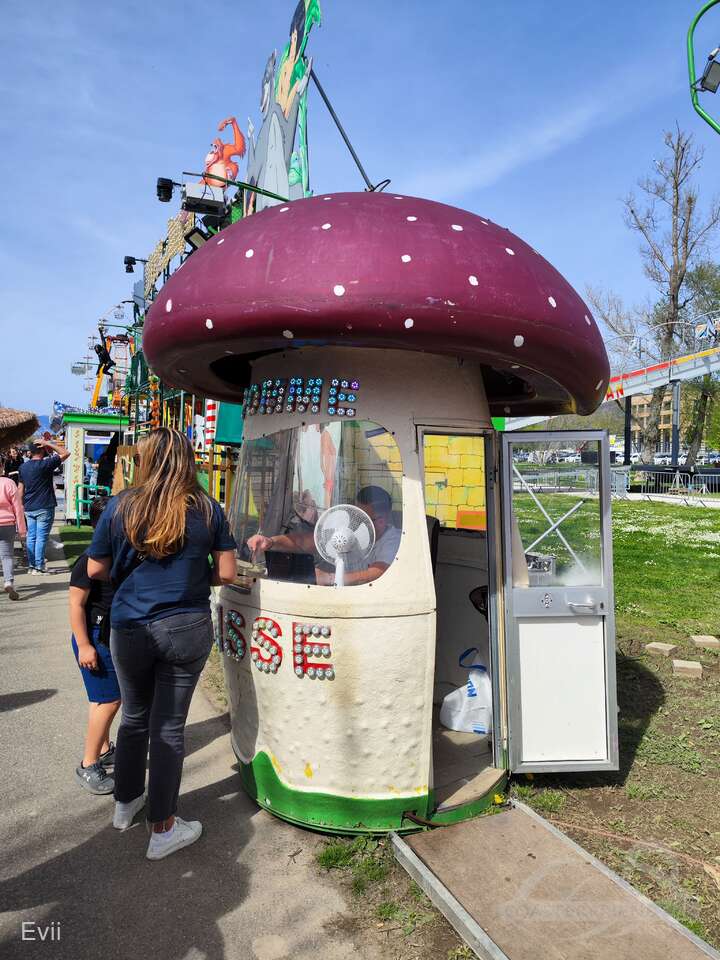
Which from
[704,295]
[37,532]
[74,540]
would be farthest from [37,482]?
[704,295]

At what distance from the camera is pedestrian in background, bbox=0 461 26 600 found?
25.4 feet

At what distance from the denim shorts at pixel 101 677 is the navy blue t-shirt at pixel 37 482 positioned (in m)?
6.32

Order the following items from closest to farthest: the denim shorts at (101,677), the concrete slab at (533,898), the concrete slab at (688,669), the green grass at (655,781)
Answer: the concrete slab at (533,898)
the green grass at (655,781)
the denim shorts at (101,677)
the concrete slab at (688,669)

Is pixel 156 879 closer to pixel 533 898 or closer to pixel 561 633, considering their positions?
pixel 533 898

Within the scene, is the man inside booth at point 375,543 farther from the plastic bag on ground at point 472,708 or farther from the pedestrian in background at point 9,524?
the pedestrian in background at point 9,524

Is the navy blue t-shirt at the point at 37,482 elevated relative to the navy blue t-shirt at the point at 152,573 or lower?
elevated

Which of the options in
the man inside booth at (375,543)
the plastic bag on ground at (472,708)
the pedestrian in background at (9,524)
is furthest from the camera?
the pedestrian in background at (9,524)

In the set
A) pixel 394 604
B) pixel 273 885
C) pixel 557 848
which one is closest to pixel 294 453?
pixel 394 604

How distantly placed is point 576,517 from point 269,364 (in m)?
1.91

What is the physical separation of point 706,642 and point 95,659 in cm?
562

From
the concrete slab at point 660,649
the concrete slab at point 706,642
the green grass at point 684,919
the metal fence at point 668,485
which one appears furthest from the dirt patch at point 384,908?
the metal fence at point 668,485

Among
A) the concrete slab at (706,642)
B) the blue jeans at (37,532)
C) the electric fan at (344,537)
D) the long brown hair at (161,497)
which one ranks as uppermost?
the long brown hair at (161,497)

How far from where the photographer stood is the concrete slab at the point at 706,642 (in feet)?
20.7

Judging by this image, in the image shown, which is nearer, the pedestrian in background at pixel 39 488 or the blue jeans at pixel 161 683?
the blue jeans at pixel 161 683
